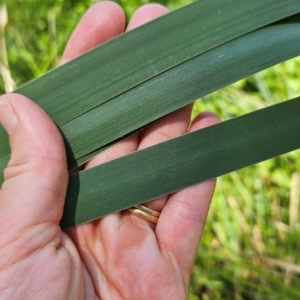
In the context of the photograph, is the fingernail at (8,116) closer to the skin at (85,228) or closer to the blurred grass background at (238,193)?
the skin at (85,228)

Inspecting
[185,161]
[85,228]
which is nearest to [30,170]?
[85,228]

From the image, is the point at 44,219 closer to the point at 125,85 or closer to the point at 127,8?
the point at 125,85

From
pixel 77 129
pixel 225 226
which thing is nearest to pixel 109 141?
pixel 77 129

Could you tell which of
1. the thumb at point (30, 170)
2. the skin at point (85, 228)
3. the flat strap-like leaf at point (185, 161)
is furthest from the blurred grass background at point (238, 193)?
the thumb at point (30, 170)

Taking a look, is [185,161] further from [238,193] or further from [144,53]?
[238,193]

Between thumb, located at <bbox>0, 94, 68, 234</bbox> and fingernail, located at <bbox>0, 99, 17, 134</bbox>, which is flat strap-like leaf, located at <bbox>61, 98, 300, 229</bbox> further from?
fingernail, located at <bbox>0, 99, 17, 134</bbox>

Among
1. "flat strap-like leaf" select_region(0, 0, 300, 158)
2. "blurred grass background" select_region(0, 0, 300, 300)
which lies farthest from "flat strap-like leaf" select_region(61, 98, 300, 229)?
"blurred grass background" select_region(0, 0, 300, 300)
